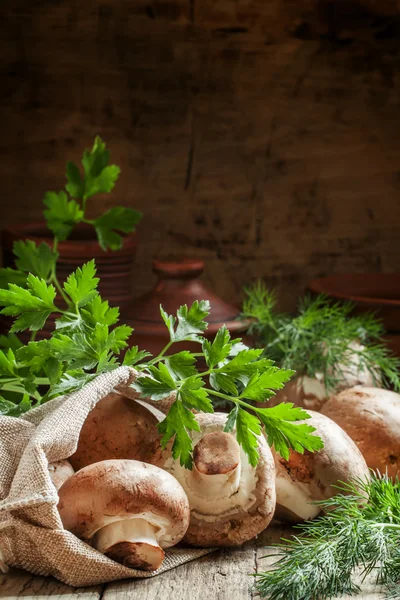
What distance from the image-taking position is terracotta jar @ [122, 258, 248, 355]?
4.04 ft

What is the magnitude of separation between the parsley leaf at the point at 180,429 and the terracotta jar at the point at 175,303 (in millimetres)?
359

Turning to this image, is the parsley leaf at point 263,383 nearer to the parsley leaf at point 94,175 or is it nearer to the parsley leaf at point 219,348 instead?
the parsley leaf at point 219,348

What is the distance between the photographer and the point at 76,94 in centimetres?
155

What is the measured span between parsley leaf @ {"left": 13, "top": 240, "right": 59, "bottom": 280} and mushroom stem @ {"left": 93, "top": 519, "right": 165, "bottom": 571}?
17.7 inches

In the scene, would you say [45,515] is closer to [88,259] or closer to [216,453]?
[216,453]

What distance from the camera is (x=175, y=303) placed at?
126 centimetres

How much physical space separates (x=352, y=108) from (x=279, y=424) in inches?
34.3

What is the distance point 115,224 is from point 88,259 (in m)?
0.07

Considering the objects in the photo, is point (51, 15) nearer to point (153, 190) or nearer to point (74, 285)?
point (153, 190)

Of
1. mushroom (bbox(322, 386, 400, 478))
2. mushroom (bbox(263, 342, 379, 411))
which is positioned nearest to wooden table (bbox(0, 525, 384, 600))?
mushroom (bbox(322, 386, 400, 478))

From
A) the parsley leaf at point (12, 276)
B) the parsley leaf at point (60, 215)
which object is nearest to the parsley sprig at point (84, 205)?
the parsley leaf at point (60, 215)

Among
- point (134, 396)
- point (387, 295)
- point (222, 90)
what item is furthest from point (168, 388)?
point (222, 90)

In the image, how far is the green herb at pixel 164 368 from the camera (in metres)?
0.87

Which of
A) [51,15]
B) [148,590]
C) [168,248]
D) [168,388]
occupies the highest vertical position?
[51,15]
